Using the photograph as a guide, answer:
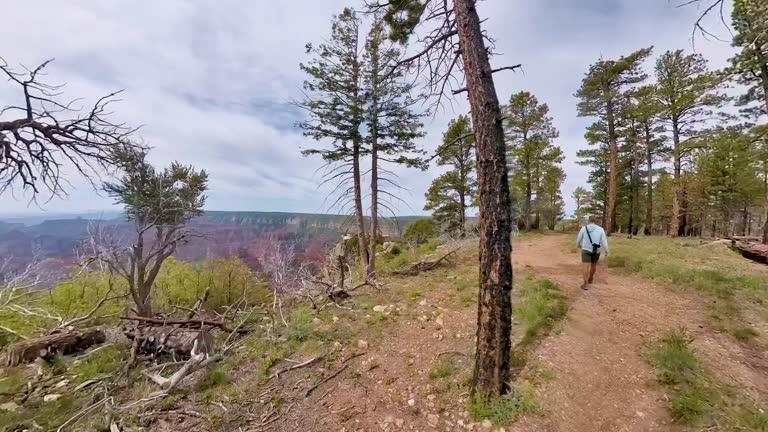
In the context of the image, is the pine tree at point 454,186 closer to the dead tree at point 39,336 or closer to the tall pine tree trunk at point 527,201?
the tall pine tree trunk at point 527,201

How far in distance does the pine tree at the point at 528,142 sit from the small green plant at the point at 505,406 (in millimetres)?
19084

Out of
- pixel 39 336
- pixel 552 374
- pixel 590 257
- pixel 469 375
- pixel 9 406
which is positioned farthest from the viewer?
pixel 590 257

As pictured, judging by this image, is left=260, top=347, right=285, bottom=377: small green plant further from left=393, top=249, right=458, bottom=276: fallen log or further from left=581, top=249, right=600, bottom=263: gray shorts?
left=581, top=249, right=600, bottom=263: gray shorts

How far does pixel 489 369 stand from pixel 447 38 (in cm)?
422

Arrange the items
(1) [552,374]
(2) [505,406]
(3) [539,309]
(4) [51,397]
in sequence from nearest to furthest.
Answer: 1. (2) [505,406]
2. (1) [552,374]
3. (4) [51,397]
4. (3) [539,309]

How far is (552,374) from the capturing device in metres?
3.68

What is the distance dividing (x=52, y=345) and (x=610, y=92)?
24.4 metres

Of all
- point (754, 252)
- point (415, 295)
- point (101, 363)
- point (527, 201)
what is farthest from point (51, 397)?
point (527, 201)

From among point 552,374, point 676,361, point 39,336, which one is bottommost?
point 39,336

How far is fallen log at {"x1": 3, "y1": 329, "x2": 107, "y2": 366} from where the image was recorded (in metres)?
5.77

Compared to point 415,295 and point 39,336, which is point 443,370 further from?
point 39,336

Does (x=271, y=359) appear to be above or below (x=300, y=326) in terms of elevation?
below

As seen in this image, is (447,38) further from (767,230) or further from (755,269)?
(767,230)

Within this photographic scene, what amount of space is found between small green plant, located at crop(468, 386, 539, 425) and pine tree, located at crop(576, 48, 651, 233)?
17.6 meters
